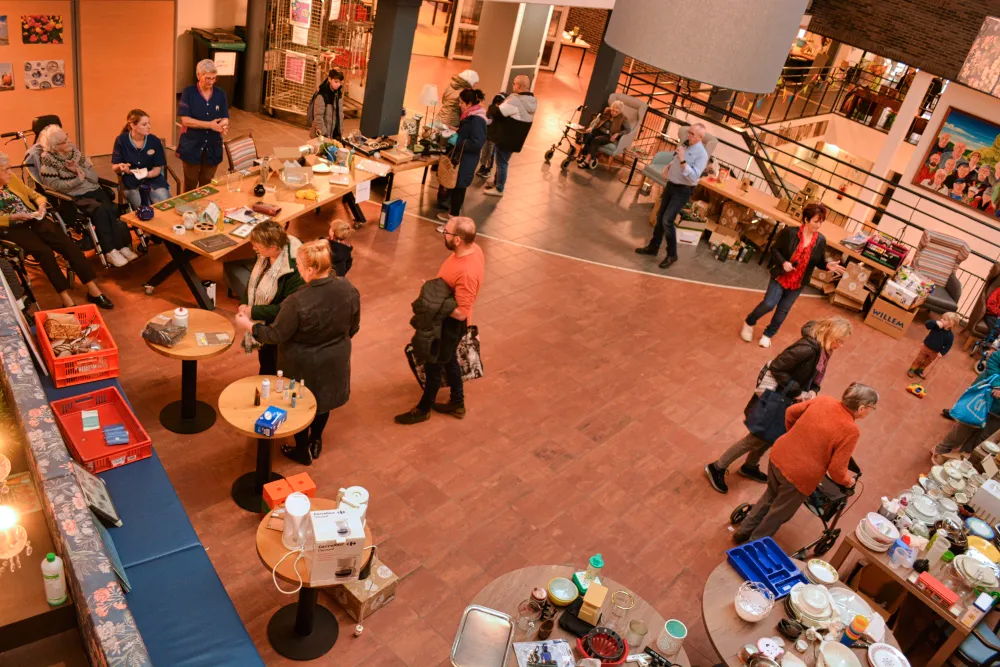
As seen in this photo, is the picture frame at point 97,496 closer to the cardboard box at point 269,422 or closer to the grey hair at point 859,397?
the cardboard box at point 269,422

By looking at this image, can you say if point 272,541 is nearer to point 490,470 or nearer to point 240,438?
point 240,438

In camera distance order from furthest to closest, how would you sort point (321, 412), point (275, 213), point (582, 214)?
point (582, 214) < point (275, 213) < point (321, 412)

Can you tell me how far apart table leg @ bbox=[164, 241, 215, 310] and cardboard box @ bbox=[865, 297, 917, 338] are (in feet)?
26.0

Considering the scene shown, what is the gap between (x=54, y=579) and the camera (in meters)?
3.66

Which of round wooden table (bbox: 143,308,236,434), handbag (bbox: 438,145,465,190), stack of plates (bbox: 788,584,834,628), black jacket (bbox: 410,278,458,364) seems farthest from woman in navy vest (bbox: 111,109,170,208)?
stack of plates (bbox: 788,584,834,628)

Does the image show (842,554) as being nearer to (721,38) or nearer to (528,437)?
(528,437)

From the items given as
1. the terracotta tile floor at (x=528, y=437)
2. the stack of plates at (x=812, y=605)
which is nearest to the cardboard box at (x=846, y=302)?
the terracotta tile floor at (x=528, y=437)

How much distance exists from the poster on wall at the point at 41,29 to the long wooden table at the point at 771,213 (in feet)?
27.5

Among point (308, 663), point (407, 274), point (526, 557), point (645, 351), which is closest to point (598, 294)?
point (645, 351)

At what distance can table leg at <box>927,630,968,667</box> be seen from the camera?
4.92 m

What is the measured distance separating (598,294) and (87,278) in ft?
17.4

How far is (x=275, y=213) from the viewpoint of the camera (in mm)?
7344

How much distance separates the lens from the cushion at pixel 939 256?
9891 mm

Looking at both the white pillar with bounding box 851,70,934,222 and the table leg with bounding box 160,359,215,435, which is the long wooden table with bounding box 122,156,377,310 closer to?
the table leg with bounding box 160,359,215,435
